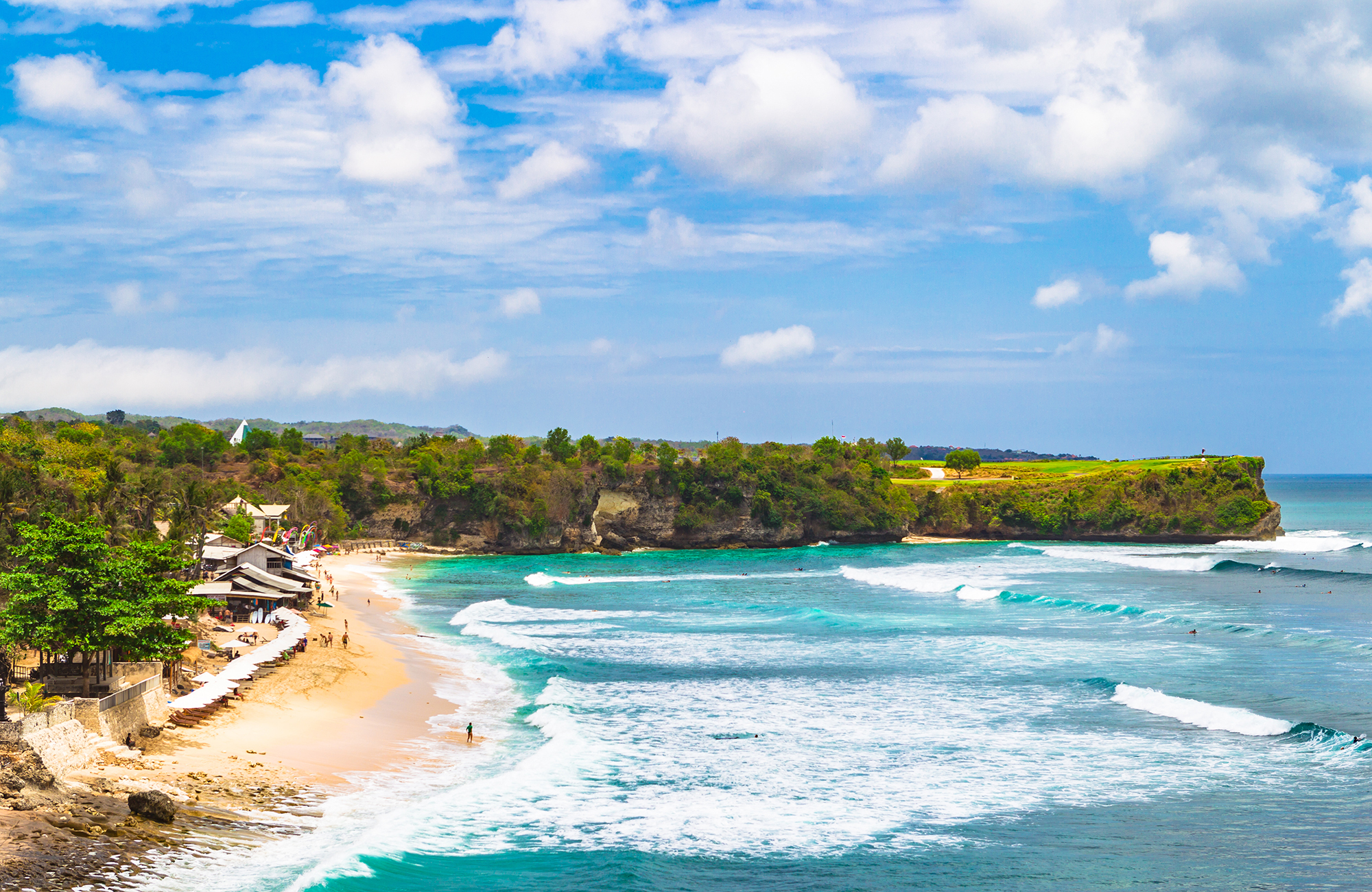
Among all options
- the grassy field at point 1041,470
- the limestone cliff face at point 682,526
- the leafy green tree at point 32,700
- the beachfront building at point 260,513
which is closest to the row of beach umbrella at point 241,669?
the leafy green tree at point 32,700

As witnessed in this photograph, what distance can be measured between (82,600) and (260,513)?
6746 cm

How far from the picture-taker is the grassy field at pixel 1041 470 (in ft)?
494

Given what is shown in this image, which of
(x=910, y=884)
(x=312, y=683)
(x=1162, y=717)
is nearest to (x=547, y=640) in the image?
(x=312, y=683)

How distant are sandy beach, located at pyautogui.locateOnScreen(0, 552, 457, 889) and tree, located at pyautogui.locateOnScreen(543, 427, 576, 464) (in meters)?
95.0

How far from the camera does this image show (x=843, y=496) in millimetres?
134375

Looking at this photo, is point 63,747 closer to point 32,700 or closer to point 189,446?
point 32,700

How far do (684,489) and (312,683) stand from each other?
91.5 m

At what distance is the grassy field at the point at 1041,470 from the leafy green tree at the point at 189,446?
93.4 meters

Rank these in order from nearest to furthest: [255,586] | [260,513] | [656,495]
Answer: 1. [255,586]
2. [260,513]
3. [656,495]

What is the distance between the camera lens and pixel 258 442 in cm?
14050

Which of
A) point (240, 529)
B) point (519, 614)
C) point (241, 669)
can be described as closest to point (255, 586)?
point (519, 614)

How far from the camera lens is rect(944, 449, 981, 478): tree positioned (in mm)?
170500

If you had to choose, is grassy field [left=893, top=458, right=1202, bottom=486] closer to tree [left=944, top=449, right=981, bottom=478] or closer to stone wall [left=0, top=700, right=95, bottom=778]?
tree [left=944, top=449, right=981, bottom=478]

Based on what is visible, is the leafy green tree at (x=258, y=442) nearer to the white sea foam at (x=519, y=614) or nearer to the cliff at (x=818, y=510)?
the cliff at (x=818, y=510)
